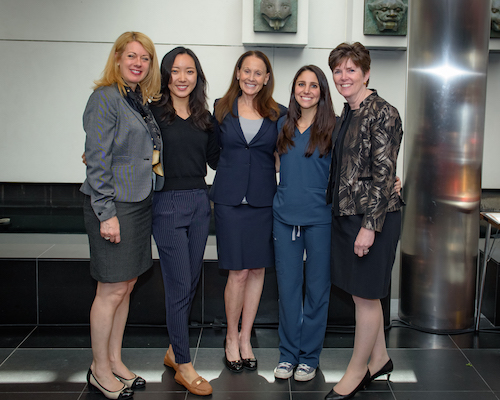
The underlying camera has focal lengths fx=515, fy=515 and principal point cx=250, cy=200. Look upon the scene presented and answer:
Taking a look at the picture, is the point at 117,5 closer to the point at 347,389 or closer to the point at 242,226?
the point at 242,226

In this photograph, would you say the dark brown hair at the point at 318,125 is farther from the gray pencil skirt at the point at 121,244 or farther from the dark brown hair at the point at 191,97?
the gray pencil skirt at the point at 121,244

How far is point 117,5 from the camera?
219 inches

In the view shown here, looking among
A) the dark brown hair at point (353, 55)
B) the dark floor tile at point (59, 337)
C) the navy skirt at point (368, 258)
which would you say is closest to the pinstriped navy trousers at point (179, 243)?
the navy skirt at point (368, 258)

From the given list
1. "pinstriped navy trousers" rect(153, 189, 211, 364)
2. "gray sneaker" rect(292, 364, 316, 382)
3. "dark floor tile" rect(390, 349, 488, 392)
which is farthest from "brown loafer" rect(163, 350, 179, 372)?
"dark floor tile" rect(390, 349, 488, 392)

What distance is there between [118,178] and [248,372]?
1.27 meters

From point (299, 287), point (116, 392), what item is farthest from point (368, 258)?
point (116, 392)

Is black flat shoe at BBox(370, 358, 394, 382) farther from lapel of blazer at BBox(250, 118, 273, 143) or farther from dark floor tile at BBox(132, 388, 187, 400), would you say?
lapel of blazer at BBox(250, 118, 273, 143)

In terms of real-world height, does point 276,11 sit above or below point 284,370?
above

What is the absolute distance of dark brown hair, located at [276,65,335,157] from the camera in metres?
2.47

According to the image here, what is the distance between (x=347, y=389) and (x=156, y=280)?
137 cm

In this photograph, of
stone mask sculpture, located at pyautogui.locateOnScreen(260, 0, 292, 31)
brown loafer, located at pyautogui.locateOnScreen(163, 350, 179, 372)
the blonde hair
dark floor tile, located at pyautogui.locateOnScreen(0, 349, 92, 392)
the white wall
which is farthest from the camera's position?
the white wall

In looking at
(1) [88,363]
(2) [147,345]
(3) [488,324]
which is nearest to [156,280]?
(2) [147,345]

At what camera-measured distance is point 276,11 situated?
501 cm

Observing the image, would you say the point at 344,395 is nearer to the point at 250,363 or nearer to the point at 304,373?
the point at 304,373
